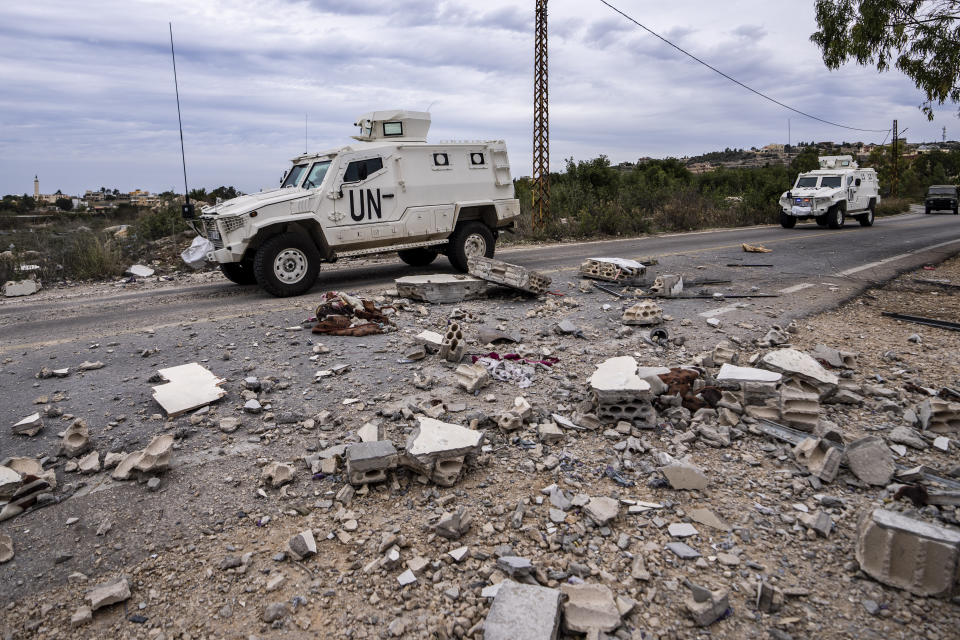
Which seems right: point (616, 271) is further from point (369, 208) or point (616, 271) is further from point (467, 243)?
point (369, 208)

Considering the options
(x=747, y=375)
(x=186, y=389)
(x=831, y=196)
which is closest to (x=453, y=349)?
(x=186, y=389)

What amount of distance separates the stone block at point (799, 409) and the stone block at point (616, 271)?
480cm

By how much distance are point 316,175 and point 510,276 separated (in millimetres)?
3536

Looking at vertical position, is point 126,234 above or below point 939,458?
above

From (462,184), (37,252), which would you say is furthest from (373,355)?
(37,252)

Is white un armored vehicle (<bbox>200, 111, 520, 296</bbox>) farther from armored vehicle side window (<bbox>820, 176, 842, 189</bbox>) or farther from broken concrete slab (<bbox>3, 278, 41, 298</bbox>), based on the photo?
armored vehicle side window (<bbox>820, 176, 842, 189</bbox>)

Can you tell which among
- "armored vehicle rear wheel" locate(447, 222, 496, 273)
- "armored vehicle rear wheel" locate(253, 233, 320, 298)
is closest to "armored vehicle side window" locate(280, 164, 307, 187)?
"armored vehicle rear wheel" locate(253, 233, 320, 298)

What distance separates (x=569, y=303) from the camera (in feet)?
24.9

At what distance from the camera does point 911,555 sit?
256 centimetres

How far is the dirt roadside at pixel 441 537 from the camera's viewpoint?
249 centimetres

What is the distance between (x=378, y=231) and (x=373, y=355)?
13.2 ft

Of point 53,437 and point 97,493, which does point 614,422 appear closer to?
point 97,493

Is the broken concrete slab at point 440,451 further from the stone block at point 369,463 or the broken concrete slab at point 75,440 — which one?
the broken concrete slab at point 75,440

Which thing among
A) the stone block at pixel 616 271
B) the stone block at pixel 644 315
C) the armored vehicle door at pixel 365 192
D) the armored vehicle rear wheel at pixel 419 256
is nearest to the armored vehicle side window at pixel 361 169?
the armored vehicle door at pixel 365 192
